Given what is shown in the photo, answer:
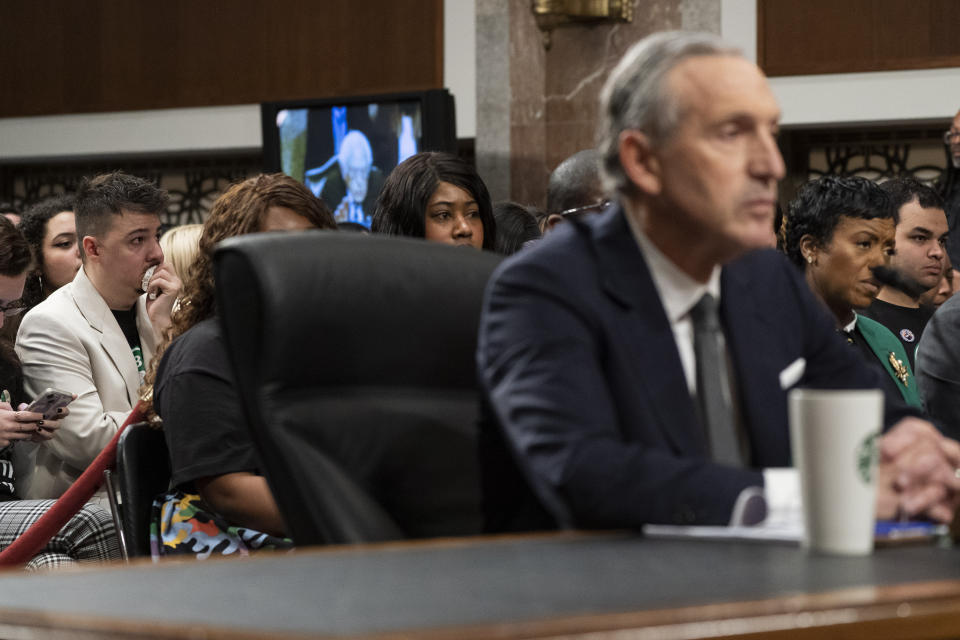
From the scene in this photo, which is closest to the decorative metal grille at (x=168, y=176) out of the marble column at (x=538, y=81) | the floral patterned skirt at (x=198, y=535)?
the marble column at (x=538, y=81)

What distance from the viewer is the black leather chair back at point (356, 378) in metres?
1.51

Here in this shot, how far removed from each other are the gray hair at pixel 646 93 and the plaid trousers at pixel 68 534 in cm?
200

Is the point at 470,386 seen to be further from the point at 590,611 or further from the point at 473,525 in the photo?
the point at 590,611

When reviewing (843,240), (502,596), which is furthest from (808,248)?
(502,596)

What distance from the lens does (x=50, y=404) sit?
3.21 m

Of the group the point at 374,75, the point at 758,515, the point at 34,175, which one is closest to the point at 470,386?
the point at 758,515

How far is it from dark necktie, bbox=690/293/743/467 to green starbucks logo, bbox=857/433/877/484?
363mm

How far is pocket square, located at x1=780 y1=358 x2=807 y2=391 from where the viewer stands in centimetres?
163

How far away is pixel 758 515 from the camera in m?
1.31

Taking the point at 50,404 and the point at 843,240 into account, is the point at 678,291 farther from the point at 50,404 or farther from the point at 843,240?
the point at 843,240

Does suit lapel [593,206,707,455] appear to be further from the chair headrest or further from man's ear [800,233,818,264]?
man's ear [800,233,818,264]

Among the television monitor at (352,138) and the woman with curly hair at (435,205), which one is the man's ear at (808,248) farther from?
the television monitor at (352,138)

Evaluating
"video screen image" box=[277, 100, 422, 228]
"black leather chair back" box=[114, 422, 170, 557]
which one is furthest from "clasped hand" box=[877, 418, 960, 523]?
A: "video screen image" box=[277, 100, 422, 228]

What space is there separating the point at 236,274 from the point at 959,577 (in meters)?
0.88
